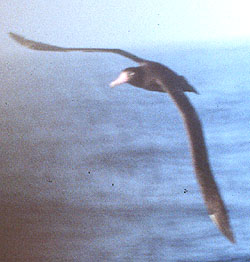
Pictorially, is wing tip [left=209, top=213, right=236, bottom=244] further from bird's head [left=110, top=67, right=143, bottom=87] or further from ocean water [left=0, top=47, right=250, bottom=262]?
bird's head [left=110, top=67, right=143, bottom=87]

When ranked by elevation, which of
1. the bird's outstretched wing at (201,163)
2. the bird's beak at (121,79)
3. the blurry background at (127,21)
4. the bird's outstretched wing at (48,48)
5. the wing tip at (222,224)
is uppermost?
the blurry background at (127,21)

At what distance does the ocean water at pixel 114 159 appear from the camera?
172 centimetres

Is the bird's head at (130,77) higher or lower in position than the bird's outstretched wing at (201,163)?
higher

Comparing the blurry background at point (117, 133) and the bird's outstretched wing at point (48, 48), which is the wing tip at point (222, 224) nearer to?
the blurry background at point (117, 133)

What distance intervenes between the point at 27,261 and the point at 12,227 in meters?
0.17

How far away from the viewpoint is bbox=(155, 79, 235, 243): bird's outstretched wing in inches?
68.2

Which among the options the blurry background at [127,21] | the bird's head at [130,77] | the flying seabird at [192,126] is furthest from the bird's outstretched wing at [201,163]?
the blurry background at [127,21]

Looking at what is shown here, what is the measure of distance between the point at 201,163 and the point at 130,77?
17.6 inches

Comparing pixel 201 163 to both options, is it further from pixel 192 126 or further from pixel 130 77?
pixel 130 77

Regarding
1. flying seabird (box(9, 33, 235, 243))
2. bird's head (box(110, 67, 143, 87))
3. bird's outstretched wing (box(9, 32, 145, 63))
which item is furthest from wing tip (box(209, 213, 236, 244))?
bird's outstretched wing (box(9, 32, 145, 63))

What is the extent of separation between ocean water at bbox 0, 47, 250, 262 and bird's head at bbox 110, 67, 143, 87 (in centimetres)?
2

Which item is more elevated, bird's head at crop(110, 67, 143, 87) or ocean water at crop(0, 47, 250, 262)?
bird's head at crop(110, 67, 143, 87)

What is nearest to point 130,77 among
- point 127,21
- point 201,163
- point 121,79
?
point 121,79

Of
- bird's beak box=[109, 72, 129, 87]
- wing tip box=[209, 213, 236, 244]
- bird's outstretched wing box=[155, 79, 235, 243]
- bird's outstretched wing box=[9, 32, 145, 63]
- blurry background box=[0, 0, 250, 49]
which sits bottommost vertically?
wing tip box=[209, 213, 236, 244]
